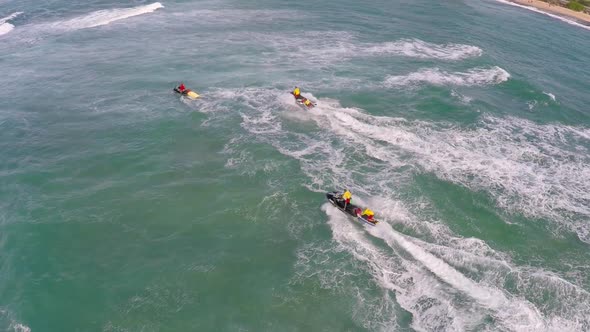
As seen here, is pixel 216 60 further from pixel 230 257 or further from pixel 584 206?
pixel 584 206

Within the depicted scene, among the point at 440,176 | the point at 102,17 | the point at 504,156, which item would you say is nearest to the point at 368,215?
the point at 440,176

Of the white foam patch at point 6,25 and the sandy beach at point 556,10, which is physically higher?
the sandy beach at point 556,10

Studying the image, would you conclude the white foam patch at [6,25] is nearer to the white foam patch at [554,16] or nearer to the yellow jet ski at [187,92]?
the yellow jet ski at [187,92]

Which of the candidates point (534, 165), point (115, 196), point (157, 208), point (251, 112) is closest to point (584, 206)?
point (534, 165)

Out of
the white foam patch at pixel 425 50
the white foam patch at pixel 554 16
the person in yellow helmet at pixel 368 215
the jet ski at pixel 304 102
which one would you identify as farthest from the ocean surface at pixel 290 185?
the white foam patch at pixel 554 16

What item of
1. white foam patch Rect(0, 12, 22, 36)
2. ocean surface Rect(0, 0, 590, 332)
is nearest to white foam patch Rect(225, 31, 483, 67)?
ocean surface Rect(0, 0, 590, 332)
